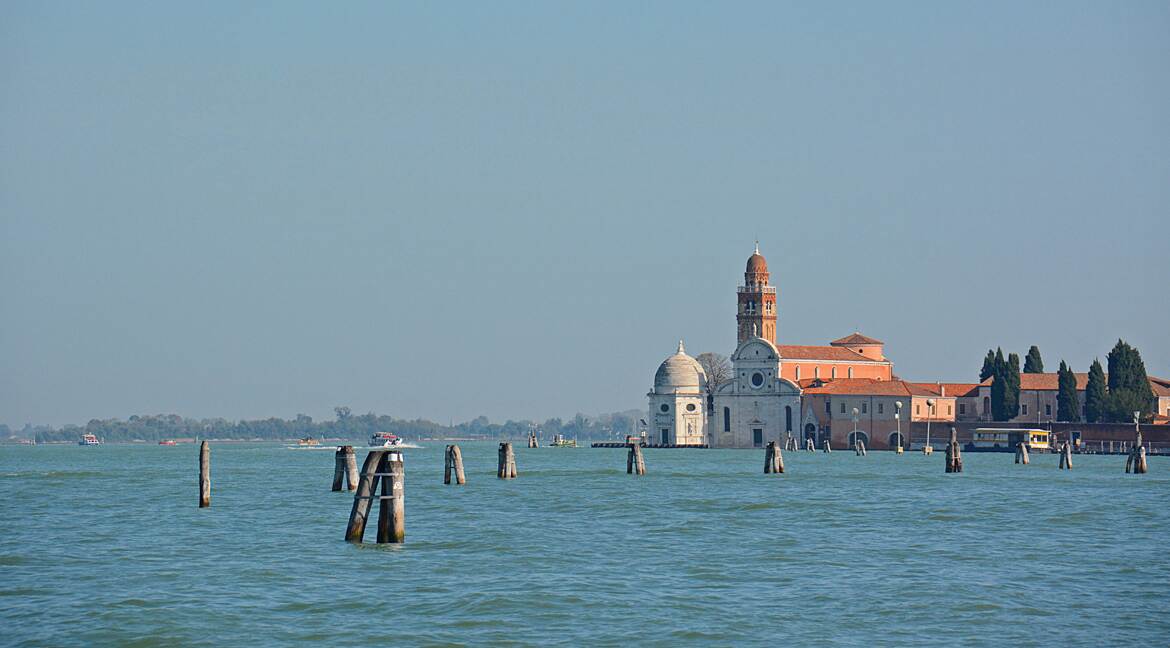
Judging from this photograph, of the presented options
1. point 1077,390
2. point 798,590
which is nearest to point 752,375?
point 1077,390

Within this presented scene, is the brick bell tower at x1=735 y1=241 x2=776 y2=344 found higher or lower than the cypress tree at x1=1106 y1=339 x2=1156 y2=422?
higher

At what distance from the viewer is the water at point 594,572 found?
1716 centimetres

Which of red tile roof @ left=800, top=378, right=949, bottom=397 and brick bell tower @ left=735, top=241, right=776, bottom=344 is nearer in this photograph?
red tile roof @ left=800, top=378, right=949, bottom=397

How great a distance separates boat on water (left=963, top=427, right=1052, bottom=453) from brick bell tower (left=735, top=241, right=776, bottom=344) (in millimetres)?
25580

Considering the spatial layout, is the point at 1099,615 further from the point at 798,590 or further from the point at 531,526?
the point at 531,526

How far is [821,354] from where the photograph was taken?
12119 centimetres

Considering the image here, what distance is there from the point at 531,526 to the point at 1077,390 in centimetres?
8091

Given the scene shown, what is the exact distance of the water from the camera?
17.2 metres

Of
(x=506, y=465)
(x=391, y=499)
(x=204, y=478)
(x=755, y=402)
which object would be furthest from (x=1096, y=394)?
(x=391, y=499)

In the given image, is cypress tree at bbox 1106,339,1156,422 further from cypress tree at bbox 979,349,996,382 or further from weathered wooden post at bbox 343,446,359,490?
weathered wooden post at bbox 343,446,359,490

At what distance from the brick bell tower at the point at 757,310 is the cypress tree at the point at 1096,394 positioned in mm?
31267

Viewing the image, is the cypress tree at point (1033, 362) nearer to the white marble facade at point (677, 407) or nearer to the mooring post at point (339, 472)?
the white marble facade at point (677, 407)

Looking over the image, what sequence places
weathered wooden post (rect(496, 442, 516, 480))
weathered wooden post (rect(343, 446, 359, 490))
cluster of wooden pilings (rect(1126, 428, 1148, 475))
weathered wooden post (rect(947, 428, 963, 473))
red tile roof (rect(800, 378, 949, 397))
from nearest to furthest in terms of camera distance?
weathered wooden post (rect(343, 446, 359, 490)) < weathered wooden post (rect(496, 442, 516, 480)) < weathered wooden post (rect(947, 428, 963, 473)) < cluster of wooden pilings (rect(1126, 428, 1148, 475)) < red tile roof (rect(800, 378, 949, 397))

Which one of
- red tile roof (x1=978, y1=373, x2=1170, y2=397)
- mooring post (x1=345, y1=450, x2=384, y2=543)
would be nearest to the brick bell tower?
red tile roof (x1=978, y1=373, x2=1170, y2=397)
